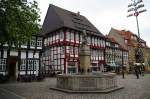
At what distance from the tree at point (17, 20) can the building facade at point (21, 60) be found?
9.65 m

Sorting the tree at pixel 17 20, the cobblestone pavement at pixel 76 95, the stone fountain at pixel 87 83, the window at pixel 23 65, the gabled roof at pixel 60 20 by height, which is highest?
the gabled roof at pixel 60 20

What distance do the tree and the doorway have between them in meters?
11.4

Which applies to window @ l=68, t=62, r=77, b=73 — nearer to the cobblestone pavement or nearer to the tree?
the cobblestone pavement

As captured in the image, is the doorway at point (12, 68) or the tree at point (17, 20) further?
the doorway at point (12, 68)

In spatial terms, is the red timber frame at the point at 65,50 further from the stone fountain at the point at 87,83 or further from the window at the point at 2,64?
the stone fountain at the point at 87,83

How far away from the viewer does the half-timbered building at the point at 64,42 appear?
36.9 metres

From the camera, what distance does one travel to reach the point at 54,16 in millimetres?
42312

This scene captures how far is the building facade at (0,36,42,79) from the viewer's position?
26.7 m

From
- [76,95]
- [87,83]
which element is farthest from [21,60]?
[76,95]

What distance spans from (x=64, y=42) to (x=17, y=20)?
20.9m

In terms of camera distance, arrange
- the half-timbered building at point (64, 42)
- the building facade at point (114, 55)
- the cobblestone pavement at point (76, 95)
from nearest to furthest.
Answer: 1. the cobblestone pavement at point (76, 95)
2. the half-timbered building at point (64, 42)
3. the building facade at point (114, 55)

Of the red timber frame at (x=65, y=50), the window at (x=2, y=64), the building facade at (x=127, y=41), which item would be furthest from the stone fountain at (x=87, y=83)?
the building facade at (x=127, y=41)

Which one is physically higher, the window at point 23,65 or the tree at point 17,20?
the tree at point 17,20

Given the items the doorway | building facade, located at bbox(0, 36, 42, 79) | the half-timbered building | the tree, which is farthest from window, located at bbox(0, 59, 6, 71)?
the tree
